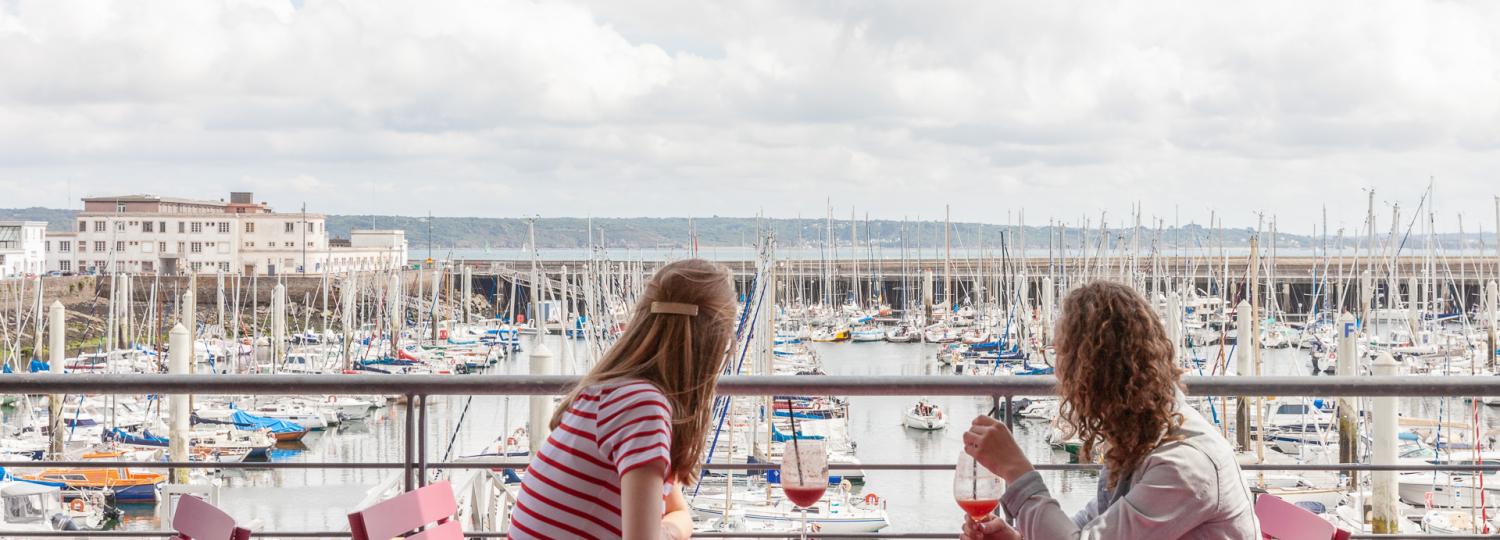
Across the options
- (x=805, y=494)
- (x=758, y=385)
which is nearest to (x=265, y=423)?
(x=758, y=385)

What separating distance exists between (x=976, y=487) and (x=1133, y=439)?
Answer: 1.32 ft

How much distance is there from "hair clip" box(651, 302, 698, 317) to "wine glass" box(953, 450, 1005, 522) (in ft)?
2.05

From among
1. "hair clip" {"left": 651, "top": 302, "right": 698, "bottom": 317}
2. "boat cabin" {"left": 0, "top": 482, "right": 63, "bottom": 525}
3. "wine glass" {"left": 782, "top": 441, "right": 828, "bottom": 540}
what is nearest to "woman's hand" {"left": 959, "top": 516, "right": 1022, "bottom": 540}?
"wine glass" {"left": 782, "top": 441, "right": 828, "bottom": 540}

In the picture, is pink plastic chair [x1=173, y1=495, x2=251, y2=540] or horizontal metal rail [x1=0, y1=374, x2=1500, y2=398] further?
horizontal metal rail [x1=0, y1=374, x2=1500, y2=398]

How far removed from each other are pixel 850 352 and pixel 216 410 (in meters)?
29.5

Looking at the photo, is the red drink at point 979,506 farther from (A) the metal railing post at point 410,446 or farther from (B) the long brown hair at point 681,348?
(A) the metal railing post at point 410,446

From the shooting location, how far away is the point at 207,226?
83.4 metres

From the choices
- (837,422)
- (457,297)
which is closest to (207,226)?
(457,297)

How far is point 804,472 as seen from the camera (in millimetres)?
2883

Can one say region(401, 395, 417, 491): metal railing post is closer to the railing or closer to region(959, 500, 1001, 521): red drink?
the railing

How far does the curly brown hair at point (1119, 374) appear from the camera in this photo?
224 cm

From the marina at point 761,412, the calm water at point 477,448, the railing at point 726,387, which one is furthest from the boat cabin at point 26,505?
the railing at point 726,387

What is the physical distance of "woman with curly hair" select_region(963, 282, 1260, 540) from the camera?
7.17ft

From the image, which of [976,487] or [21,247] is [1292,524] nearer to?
[976,487]
